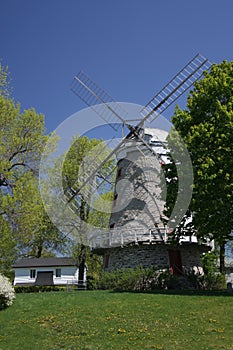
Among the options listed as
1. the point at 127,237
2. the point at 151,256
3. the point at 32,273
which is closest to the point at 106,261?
the point at 127,237

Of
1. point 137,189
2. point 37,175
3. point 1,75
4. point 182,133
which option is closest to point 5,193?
point 37,175

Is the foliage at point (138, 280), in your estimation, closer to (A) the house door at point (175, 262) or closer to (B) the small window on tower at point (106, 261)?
(A) the house door at point (175, 262)

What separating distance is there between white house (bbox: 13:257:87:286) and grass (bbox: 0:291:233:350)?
97.9 feet

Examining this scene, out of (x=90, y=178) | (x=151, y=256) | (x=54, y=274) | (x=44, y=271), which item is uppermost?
(x=90, y=178)

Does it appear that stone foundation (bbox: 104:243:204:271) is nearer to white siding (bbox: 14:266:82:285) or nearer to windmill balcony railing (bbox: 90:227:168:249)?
windmill balcony railing (bbox: 90:227:168:249)

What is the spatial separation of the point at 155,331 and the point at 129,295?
636cm

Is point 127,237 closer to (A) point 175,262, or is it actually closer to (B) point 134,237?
(B) point 134,237

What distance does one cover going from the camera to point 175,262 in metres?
25.8

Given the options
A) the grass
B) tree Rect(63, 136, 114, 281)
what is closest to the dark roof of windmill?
tree Rect(63, 136, 114, 281)

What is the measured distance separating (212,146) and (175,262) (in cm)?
817

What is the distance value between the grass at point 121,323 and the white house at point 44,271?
2983 cm

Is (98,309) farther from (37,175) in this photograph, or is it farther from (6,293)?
(37,175)

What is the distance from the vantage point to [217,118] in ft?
71.2

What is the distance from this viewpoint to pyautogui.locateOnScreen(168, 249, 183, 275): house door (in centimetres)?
2560
